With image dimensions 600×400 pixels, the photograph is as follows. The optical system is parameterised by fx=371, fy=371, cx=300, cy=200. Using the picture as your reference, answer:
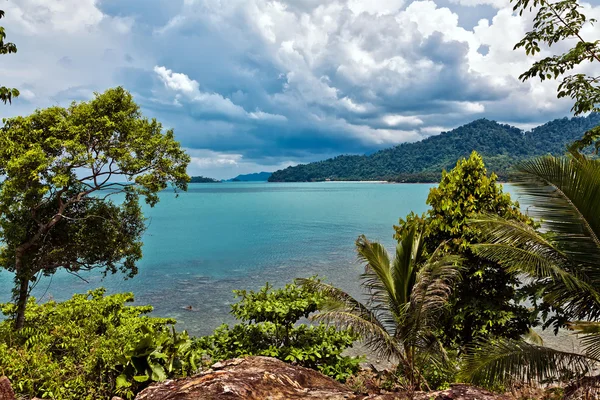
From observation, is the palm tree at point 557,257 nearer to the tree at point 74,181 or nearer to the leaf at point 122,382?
the leaf at point 122,382

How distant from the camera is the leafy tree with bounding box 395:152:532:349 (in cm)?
827

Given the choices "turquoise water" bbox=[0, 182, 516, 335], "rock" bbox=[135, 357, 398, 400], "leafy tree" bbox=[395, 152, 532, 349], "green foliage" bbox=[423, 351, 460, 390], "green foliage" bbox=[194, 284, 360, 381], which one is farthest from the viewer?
"turquoise water" bbox=[0, 182, 516, 335]

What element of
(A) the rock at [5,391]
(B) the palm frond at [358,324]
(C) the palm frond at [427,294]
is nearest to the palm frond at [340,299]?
(B) the palm frond at [358,324]

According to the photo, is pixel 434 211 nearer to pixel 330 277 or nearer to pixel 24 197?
pixel 24 197

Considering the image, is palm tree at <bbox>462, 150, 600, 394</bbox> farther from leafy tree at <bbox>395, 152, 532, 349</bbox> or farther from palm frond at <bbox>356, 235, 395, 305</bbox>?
leafy tree at <bbox>395, 152, 532, 349</bbox>

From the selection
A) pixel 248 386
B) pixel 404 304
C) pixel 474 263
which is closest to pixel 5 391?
pixel 248 386

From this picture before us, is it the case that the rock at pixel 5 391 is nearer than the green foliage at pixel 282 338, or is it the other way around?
the rock at pixel 5 391

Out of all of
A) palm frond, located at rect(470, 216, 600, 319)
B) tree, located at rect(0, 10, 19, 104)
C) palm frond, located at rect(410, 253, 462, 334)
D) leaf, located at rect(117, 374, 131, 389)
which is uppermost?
tree, located at rect(0, 10, 19, 104)

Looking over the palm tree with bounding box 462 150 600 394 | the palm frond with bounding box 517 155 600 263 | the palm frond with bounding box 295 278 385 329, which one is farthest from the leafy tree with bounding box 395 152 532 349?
the palm frond with bounding box 517 155 600 263

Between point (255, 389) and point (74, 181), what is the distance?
30.6ft

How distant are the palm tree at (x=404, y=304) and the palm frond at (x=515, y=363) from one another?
124 centimetres

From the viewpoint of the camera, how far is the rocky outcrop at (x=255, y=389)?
13.7 feet

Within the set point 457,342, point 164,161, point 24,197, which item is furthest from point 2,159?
point 457,342

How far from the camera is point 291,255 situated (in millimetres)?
33125
